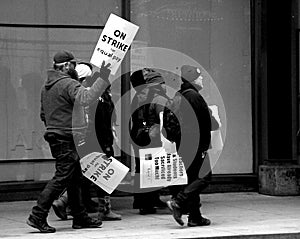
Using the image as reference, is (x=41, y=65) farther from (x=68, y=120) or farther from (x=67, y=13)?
(x=68, y=120)

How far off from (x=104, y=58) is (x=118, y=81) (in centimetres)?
335

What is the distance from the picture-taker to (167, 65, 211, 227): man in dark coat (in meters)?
10.6

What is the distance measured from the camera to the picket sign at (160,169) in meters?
10.9

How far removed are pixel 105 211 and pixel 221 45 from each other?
159 inches

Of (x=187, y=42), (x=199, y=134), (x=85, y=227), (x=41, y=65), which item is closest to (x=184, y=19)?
(x=187, y=42)

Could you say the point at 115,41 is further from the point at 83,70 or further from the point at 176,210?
the point at 176,210

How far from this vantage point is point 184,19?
13781mm

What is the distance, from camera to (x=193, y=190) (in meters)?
10.6

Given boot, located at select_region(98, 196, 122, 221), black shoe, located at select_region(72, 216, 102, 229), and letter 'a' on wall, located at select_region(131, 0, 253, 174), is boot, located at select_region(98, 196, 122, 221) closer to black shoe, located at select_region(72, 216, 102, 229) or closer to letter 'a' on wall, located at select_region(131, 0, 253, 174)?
black shoe, located at select_region(72, 216, 102, 229)

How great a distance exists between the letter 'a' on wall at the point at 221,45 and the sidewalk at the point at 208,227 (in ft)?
3.21

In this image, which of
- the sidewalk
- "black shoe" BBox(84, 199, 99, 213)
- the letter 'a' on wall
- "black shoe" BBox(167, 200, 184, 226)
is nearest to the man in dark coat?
"black shoe" BBox(167, 200, 184, 226)

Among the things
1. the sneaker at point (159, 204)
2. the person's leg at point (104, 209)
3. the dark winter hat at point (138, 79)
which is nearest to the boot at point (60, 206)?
the person's leg at point (104, 209)

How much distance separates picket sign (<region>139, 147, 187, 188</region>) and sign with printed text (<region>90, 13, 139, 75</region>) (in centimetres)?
153

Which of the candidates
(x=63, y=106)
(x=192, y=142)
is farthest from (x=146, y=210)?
(x=63, y=106)
